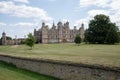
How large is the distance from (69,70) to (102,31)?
2045 inches

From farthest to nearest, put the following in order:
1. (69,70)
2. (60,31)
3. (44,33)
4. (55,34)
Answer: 1. (60,31)
2. (55,34)
3. (44,33)
4. (69,70)

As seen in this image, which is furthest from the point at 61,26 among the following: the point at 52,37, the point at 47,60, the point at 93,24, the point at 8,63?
the point at 47,60

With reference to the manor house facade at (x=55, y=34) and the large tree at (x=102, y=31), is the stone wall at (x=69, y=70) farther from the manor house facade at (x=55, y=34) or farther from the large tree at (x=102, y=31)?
the manor house facade at (x=55, y=34)

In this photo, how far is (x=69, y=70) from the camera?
1645 centimetres

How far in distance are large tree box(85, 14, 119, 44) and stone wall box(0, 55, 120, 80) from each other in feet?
142

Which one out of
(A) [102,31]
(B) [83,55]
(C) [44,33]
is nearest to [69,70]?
(B) [83,55]

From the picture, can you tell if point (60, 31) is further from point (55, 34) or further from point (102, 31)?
point (102, 31)

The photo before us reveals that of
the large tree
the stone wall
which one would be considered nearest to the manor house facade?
the large tree

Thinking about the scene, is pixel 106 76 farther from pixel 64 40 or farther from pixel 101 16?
pixel 64 40

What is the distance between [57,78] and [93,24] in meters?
54.4

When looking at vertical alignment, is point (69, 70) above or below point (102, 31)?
below

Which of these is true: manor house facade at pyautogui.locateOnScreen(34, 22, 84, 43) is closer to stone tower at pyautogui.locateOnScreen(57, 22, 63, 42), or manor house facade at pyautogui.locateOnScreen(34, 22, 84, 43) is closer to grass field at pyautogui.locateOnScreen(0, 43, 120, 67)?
stone tower at pyautogui.locateOnScreen(57, 22, 63, 42)

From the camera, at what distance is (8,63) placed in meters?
27.7

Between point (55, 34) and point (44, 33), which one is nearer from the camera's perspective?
point (44, 33)
